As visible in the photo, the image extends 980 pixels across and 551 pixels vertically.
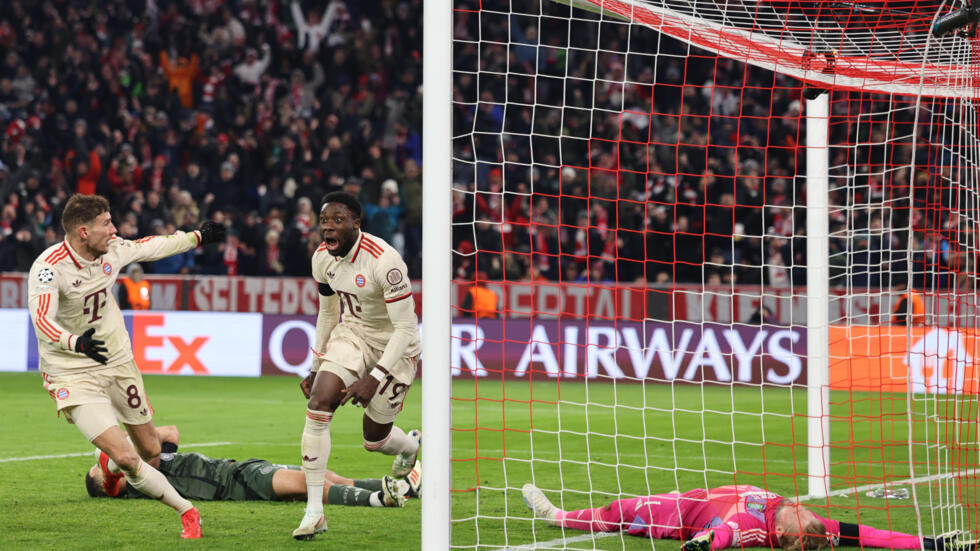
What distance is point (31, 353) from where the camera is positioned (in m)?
16.7

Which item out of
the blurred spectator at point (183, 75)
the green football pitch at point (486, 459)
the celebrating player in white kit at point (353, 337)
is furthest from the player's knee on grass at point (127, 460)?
the blurred spectator at point (183, 75)

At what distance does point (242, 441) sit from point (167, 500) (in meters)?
4.25

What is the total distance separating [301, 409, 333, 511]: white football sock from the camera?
20.9 ft

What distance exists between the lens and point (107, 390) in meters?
6.71

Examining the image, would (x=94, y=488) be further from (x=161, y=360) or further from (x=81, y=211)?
(x=161, y=360)

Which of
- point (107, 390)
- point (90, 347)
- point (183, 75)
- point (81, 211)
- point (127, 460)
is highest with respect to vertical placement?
point (183, 75)

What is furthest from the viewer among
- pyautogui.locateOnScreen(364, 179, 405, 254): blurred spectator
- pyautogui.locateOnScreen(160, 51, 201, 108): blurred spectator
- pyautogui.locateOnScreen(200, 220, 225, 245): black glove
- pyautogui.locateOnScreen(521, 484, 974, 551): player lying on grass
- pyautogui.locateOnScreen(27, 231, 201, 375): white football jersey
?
pyautogui.locateOnScreen(160, 51, 201, 108): blurred spectator

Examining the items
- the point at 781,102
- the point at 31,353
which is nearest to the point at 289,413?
the point at 31,353

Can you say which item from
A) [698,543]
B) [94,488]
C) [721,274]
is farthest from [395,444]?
[721,274]

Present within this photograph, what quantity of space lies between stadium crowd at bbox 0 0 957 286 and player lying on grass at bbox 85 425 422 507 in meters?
9.09

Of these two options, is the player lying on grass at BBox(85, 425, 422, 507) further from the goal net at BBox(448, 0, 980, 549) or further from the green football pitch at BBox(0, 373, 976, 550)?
the goal net at BBox(448, 0, 980, 549)

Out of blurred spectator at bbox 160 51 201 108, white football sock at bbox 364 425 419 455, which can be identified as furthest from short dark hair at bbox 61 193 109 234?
blurred spectator at bbox 160 51 201 108

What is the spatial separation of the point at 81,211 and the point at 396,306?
5.69 ft

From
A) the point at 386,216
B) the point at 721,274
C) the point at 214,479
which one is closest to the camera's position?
the point at 214,479
